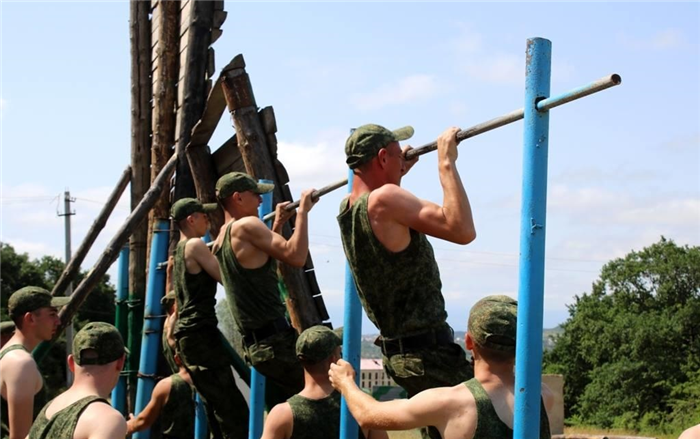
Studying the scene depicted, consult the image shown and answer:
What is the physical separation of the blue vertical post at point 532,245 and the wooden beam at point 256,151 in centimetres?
474

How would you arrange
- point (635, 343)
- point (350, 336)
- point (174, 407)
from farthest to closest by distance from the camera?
point (635, 343) → point (174, 407) → point (350, 336)

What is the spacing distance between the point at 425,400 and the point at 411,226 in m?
1.02

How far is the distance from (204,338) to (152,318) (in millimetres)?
2226

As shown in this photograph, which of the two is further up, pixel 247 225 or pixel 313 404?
pixel 247 225

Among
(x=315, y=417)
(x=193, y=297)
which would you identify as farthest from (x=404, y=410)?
(x=193, y=297)

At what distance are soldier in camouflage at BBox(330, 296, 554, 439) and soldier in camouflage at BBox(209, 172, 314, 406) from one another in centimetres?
272

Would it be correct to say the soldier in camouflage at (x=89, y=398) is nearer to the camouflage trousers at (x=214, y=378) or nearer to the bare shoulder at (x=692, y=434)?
the bare shoulder at (x=692, y=434)

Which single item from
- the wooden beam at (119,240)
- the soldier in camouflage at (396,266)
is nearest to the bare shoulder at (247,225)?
the soldier in camouflage at (396,266)

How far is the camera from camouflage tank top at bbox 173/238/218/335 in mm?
7797

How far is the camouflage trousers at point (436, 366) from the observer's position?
462cm

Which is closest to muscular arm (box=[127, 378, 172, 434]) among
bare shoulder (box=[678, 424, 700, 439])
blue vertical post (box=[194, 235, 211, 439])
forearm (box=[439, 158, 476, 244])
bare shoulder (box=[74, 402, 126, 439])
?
blue vertical post (box=[194, 235, 211, 439])

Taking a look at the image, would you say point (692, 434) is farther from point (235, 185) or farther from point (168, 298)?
point (168, 298)

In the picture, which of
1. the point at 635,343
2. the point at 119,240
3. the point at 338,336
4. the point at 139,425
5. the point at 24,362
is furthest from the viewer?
the point at 635,343

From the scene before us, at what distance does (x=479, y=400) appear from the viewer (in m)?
3.64
